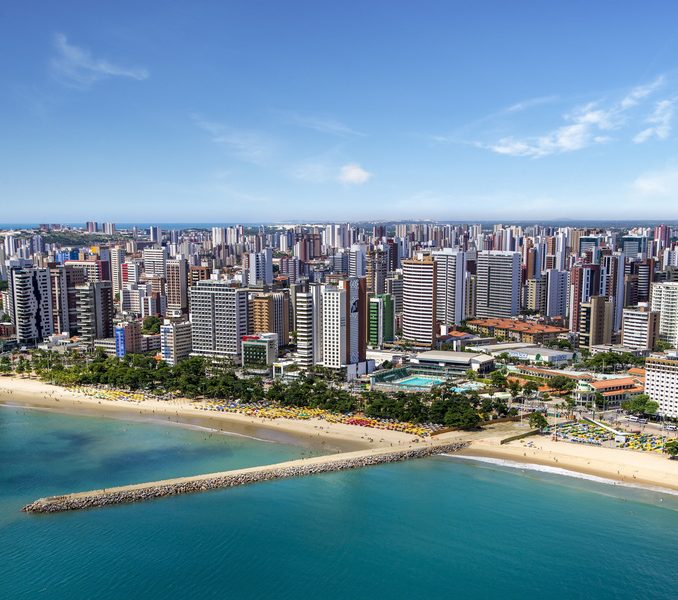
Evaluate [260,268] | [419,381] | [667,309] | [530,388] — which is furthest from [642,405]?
[260,268]

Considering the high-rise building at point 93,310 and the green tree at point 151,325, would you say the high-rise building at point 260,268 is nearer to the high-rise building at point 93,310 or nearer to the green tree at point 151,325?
the green tree at point 151,325

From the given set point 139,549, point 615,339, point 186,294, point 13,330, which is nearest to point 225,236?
point 186,294

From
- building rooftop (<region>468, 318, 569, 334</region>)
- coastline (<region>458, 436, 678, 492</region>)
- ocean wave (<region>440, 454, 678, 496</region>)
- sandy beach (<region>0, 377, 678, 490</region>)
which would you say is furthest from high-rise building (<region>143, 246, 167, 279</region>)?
ocean wave (<region>440, 454, 678, 496</region>)

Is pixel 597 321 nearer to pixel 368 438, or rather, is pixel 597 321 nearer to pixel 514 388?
pixel 514 388

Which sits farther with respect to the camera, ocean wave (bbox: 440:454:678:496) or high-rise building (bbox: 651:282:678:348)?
high-rise building (bbox: 651:282:678:348)

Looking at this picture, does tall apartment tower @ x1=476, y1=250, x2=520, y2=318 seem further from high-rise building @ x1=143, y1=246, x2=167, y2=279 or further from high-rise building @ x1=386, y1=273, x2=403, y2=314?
high-rise building @ x1=143, y1=246, x2=167, y2=279

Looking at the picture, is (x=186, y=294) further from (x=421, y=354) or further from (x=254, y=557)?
(x=254, y=557)
